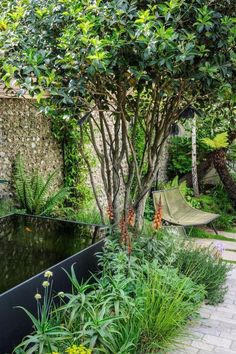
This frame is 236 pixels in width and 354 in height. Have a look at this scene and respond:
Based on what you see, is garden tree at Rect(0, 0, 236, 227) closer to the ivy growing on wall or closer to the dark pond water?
the dark pond water

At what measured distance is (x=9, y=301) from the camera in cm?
223

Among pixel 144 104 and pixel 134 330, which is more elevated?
→ pixel 144 104

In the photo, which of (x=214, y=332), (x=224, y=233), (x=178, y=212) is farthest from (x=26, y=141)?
(x=224, y=233)

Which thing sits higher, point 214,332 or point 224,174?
point 224,174

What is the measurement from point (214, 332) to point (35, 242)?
1892 mm

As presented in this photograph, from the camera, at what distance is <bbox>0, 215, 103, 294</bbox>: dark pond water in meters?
3.38

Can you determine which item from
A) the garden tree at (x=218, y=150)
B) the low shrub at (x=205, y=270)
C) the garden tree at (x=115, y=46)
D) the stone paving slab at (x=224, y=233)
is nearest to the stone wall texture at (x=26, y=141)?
the garden tree at (x=115, y=46)

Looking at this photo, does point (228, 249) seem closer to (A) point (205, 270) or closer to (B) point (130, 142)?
(A) point (205, 270)

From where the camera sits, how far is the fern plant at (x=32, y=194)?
16.9 ft

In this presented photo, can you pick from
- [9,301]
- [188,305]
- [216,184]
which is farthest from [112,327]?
[216,184]

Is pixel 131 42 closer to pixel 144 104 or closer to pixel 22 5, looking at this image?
pixel 22 5

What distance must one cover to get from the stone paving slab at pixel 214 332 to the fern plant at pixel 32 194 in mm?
2614

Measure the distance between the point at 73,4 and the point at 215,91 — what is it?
137 cm

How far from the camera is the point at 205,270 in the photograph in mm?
3846
